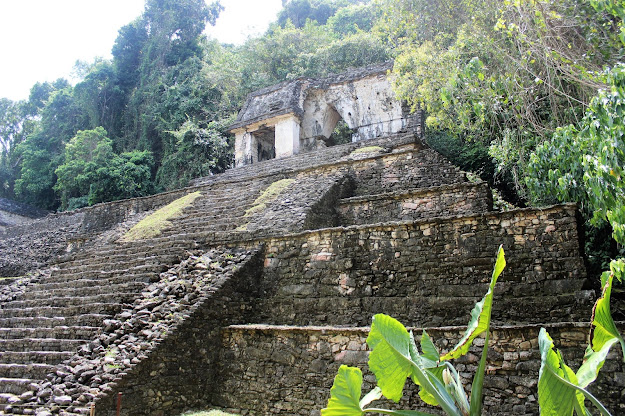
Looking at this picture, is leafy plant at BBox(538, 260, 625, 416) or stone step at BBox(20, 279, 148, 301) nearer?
leafy plant at BBox(538, 260, 625, 416)

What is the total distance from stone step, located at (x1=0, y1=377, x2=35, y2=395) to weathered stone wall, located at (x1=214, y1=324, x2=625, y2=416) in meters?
2.24

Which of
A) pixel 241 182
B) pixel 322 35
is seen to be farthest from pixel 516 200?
pixel 322 35

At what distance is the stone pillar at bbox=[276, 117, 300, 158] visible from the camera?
14789mm

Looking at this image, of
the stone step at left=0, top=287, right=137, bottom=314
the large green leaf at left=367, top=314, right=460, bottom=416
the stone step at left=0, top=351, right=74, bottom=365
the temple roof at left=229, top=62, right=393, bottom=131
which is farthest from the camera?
the temple roof at left=229, top=62, right=393, bottom=131

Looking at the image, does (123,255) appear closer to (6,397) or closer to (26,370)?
(26,370)

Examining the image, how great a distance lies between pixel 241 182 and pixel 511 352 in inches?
326

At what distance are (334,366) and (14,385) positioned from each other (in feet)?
12.7

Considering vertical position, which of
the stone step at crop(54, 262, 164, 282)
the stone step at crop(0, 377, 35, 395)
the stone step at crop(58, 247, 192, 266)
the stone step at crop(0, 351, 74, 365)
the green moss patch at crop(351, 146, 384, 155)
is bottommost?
the stone step at crop(0, 377, 35, 395)

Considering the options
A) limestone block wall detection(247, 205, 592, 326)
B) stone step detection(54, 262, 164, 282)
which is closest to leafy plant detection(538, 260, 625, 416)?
limestone block wall detection(247, 205, 592, 326)

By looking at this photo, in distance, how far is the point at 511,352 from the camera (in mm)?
4125

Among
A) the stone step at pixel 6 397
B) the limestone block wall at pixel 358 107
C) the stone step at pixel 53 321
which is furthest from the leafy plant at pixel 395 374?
the limestone block wall at pixel 358 107

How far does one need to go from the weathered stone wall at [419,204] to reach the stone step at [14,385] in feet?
18.3

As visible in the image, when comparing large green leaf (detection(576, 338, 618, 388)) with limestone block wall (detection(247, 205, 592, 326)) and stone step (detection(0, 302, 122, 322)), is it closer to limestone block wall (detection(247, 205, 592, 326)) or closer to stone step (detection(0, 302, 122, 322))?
limestone block wall (detection(247, 205, 592, 326))

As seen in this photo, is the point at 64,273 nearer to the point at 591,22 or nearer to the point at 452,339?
the point at 452,339
